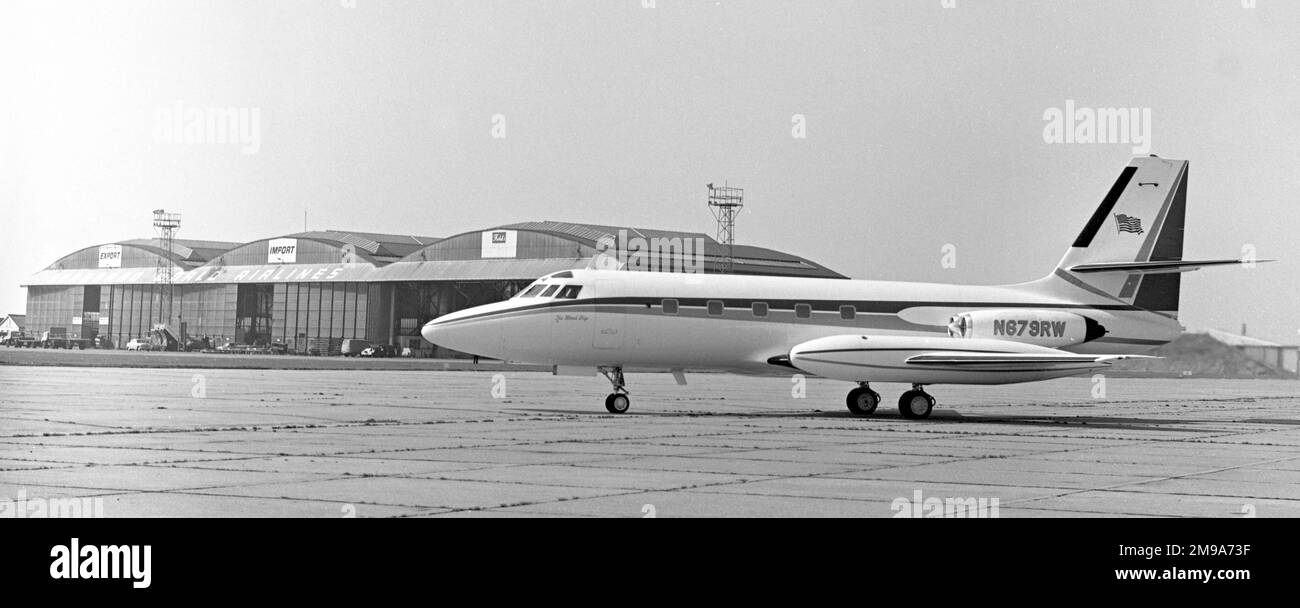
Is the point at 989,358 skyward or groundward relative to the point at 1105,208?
groundward

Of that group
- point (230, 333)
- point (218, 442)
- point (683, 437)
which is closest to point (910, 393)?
point (683, 437)

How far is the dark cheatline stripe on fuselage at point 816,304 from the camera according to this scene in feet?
91.7

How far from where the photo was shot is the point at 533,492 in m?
12.2

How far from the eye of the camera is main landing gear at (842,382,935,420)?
28766mm

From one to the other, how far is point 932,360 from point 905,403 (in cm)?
153

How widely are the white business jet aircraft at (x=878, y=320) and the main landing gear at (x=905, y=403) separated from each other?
36 mm

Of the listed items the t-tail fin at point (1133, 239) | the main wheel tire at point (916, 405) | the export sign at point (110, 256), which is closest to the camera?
the main wheel tire at point (916, 405)

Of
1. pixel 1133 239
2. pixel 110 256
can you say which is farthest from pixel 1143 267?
pixel 110 256

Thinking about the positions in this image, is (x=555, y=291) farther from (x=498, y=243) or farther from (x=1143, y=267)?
(x=498, y=243)

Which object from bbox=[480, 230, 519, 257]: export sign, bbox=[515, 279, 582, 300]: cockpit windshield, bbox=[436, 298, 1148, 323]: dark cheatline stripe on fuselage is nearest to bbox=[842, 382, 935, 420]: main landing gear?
bbox=[436, 298, 1148, 323]: dark cheatline stripe on fuselage

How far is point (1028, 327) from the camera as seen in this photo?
30906 mm

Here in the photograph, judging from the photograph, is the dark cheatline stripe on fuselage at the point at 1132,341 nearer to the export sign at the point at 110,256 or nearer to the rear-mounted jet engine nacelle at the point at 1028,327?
the rear-mounted jet engine nacelle at the point at 1028,327

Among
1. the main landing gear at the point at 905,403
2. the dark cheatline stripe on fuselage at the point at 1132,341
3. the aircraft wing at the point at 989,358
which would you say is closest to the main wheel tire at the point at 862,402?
the main landing gear at the point at 905,403

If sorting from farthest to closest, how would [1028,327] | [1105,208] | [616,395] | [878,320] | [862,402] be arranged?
[1105,208] < [1028,327] < [878,320] < [862,402] < [616,395]
